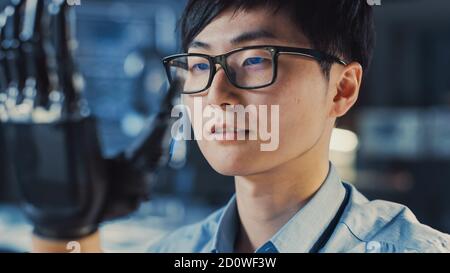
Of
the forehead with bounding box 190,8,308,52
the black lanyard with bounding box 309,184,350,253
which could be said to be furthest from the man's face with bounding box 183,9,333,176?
the black lanyard with bounding box 309,184,350,253

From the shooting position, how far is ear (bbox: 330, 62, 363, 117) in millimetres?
812

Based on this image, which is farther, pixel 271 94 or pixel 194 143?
pixel 194 143

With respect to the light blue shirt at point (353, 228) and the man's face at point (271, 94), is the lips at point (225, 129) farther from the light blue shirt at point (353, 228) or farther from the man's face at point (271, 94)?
the light blue shirt at point (353, 228)

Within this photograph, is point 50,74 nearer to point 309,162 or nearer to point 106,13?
point 309,162

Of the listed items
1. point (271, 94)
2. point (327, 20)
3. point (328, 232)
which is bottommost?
point (328, 232)

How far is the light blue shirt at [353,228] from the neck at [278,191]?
0.02m

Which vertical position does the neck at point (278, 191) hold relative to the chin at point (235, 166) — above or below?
below

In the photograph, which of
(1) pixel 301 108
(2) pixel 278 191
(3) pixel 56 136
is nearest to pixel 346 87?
(1) pixel 301 108

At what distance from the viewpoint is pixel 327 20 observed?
0.80 meters

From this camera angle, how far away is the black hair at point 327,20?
0.80 metres

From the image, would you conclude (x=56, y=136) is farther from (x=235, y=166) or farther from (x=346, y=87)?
(x=346, y=87)

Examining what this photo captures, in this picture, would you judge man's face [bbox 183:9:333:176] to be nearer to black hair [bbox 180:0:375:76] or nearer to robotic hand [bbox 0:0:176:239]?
black hair [bbox 180:0:375:76]

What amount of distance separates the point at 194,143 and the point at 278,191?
0.23 meters

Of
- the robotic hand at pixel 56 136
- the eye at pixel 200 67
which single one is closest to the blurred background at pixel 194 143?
the robotic hand at pixel 56 136
